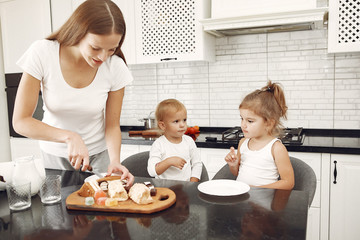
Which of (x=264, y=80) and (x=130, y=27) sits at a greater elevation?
(x=130, y=27)

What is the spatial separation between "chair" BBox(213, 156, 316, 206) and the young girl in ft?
0.17

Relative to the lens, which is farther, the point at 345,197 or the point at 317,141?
the point at 317,141

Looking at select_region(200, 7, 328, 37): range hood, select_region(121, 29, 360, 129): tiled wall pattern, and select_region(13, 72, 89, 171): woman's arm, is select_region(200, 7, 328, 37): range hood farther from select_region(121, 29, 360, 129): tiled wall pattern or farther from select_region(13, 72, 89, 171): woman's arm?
select_region(13, 72, 89, 171): woman's arm

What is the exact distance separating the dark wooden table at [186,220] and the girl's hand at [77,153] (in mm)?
135

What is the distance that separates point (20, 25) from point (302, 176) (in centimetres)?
319

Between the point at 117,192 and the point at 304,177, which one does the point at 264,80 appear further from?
the point at 117,192

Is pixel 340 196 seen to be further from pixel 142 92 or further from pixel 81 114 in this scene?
pixel 142 92

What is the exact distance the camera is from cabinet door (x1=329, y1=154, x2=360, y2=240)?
2242mm

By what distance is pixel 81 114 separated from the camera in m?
1.71

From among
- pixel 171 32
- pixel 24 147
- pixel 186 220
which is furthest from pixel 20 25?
pixel 186 220

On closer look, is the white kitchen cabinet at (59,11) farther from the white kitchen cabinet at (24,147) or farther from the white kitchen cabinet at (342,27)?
the white kitchen cabinet at (342,27)

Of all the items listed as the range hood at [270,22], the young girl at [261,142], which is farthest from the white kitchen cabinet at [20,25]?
the young girl at [261,142]

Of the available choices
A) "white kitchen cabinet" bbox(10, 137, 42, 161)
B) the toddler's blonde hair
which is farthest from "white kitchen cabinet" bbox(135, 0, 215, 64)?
"white kitchen cabinet" bbox(10, 137, 42, 161)

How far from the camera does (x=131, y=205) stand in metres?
1.05
